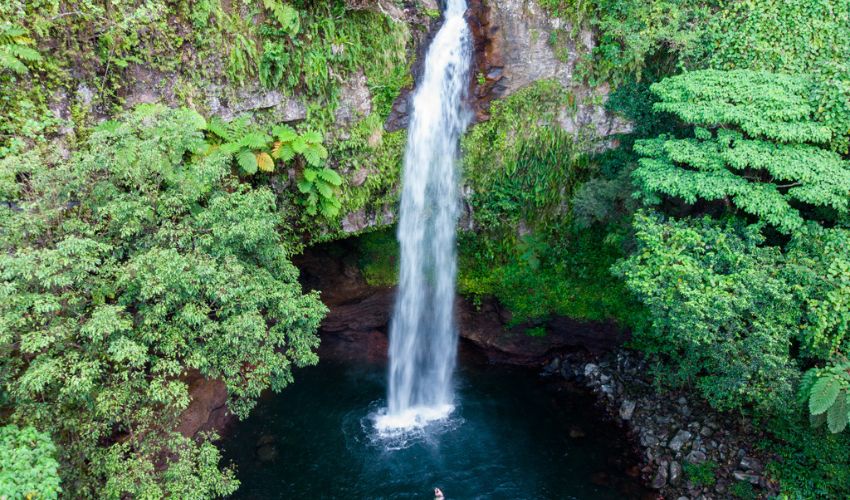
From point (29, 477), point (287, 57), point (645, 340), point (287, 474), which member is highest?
point (287, 57)

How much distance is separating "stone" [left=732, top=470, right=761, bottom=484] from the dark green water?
2097 millimetres

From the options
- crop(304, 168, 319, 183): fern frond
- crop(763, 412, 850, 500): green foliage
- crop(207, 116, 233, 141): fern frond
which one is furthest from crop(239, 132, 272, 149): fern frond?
crop(763, 412, 850, 500): green foliage

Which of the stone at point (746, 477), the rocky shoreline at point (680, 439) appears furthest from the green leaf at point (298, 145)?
the stone at point (746, 477)

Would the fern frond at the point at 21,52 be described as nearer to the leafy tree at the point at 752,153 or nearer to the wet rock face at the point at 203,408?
the wet rock face at the point at 203,408

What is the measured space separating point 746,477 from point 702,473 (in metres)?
0.84

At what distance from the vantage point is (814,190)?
Result: 922 centimetres

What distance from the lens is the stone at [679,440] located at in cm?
1206

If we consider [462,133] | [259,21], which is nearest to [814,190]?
[462,133]

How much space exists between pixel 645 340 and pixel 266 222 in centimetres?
1015

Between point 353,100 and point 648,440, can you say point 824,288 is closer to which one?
point 648,440

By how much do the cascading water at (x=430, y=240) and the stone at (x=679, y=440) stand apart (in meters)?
5.67

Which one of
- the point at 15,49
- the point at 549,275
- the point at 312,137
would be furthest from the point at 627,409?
the point at 15,49

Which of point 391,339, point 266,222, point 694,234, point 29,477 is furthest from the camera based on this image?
point 391,339

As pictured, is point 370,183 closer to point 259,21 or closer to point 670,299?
point 259,21
